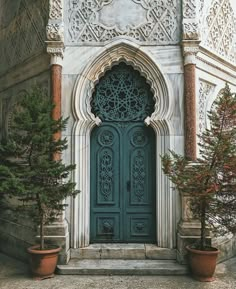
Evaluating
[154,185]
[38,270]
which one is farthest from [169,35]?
[38,270]

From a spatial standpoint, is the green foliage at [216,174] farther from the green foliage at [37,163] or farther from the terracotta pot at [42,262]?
Answer: the terracotta pot at [42,262]

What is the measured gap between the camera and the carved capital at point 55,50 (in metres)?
5.43

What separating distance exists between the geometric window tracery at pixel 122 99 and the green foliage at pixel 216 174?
145 centimetres

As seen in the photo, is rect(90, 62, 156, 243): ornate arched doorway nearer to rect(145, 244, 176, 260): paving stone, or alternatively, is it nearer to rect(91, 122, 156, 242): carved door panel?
rect(91, 122, 156, 242): carved door panel

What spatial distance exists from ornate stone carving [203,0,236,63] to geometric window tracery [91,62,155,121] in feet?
4.88

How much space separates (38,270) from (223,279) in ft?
9.39

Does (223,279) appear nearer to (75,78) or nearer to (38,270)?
(38,270)

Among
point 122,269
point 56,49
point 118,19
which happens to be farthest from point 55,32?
point 122,269

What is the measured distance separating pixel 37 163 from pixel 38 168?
0.28ft

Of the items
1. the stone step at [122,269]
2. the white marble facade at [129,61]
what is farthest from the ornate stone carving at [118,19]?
the stone step at [122,269]

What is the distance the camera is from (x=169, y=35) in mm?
5543

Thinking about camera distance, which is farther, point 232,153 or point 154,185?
point 154,185

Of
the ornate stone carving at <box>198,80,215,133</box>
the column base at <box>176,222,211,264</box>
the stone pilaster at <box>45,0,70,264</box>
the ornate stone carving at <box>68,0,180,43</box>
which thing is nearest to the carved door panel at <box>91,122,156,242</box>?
the column base at <box>176,222,211,264</box>

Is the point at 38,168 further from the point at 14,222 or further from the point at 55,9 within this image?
the point at 55,9
